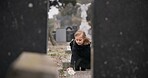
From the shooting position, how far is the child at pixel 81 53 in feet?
25.5

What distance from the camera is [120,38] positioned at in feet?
11.3

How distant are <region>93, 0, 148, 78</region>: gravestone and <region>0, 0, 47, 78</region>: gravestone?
488mm

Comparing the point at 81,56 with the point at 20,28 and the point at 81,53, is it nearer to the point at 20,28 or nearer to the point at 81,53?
the point at 81,53

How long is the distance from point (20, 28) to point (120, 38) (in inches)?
35.1

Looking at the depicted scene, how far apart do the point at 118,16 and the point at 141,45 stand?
335 mm

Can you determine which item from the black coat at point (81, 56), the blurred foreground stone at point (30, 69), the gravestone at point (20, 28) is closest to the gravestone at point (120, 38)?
the gravestone at point (20, 28)

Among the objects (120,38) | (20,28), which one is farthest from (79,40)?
(20,28)

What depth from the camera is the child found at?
7777 mm

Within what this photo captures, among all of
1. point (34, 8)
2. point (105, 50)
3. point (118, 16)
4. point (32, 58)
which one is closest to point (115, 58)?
point (105, 50)

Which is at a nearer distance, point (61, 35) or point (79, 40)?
point (79, 40)

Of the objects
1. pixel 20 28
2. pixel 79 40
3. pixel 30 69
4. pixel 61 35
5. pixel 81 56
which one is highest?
pixel 20 28

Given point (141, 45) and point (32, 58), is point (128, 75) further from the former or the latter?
point (32, 58)

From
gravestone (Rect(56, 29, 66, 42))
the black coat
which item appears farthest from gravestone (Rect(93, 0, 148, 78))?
gravestone (Rect(56, 29, 66, 42))

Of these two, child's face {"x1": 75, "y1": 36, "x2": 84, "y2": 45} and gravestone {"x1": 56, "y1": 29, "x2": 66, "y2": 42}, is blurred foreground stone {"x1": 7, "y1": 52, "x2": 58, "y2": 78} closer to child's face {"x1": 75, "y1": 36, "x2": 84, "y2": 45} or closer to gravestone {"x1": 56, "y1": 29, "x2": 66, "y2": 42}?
child's face {"x1": 75, "y1": 36, "x2": 84, "y2": 45}
